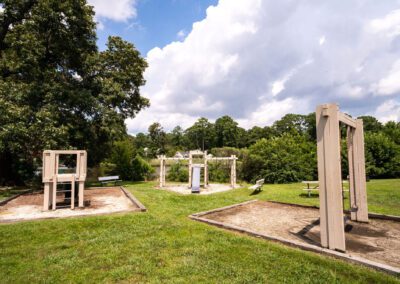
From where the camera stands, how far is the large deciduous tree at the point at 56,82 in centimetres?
1133

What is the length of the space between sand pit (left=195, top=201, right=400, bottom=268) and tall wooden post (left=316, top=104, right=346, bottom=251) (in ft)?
1.15

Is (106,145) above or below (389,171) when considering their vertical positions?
above

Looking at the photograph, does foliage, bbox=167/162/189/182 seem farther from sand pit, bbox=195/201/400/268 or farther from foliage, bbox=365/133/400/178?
foliage, bbox=365/133/400/178

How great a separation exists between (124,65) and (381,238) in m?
16.6

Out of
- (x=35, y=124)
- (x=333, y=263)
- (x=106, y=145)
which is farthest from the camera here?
(x=106, y=145)

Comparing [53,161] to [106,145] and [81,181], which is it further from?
[106,145]

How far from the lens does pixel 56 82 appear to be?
44.5ft

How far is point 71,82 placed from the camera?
588 inches

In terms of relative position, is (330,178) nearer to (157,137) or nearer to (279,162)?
(279,162)

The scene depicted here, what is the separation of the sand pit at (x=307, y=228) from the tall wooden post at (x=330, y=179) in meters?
0.35

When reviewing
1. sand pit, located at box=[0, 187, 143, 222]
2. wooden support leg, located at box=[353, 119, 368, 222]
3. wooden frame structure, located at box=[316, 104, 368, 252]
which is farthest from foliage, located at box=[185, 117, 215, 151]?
wooden frame structure, located at box=[316, 104, 368, 252]

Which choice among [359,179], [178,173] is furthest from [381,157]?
[178,173]

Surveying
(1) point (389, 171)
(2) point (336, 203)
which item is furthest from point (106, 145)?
(1) point (389, 171)

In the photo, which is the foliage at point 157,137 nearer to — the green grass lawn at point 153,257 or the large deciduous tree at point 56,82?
the large deciduous tree at point 56,82
